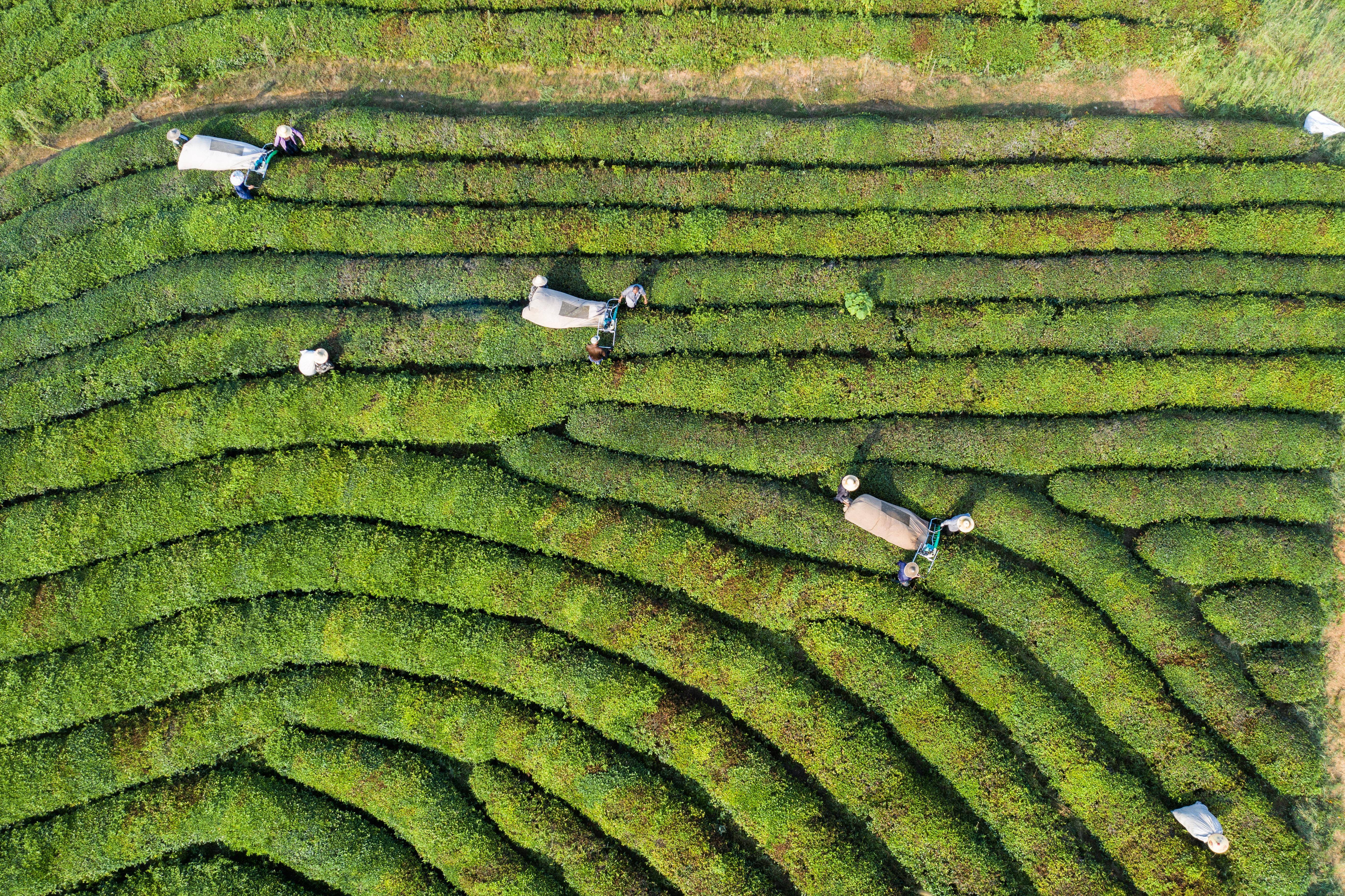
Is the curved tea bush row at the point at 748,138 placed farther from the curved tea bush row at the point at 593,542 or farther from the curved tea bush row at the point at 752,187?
the curved tea bush row at the point at 593,542

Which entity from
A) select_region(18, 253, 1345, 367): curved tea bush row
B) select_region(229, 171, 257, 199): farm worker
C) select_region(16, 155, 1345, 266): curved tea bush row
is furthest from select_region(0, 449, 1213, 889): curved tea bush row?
select_region(16, 155, 1345, 266): curved tea bush row

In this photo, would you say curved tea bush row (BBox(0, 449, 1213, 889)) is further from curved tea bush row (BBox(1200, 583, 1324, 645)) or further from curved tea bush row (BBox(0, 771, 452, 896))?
curved tea bush row (BBox(0, 771, 452, 896))

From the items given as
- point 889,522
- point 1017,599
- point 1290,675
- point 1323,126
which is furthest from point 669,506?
point 1323,126

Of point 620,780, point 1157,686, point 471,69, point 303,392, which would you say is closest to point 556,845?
point 620,780

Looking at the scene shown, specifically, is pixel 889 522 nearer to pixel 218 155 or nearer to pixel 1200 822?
pixel 1200 822

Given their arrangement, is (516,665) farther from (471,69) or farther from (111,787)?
(471,69)
